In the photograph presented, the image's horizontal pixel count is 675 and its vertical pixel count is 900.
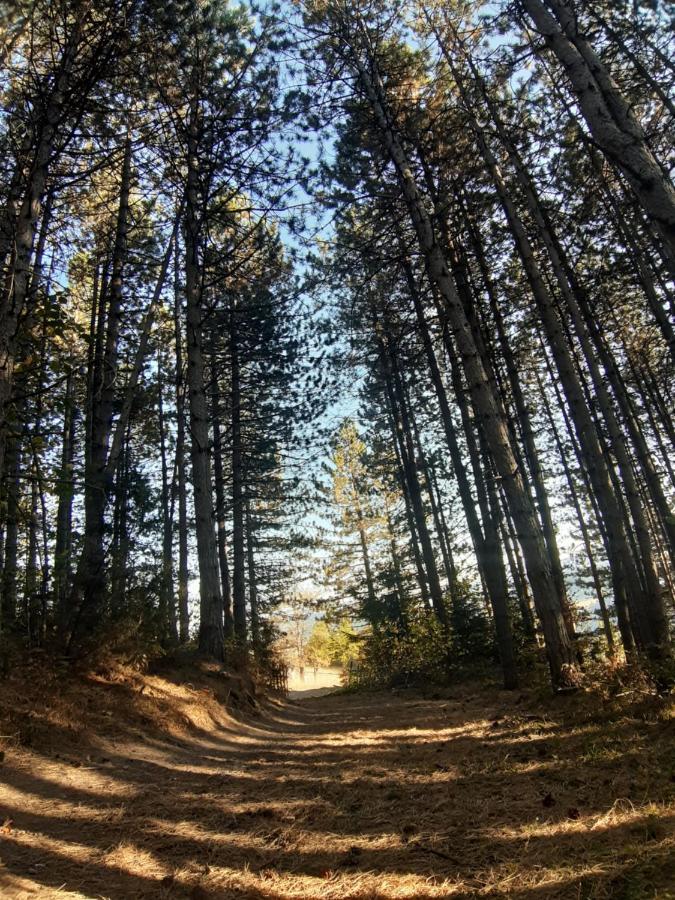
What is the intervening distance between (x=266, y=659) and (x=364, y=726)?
8.90 m

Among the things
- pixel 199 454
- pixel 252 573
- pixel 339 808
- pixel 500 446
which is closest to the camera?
pixel 339 808

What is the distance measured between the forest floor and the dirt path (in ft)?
0.04

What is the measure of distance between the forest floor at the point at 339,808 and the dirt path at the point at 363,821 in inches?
0.5

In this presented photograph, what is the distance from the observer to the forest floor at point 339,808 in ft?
7.06

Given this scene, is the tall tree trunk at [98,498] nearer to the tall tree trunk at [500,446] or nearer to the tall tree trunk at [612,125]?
the tall tree trunk at [500,446]

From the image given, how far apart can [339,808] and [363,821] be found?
12.9 inches

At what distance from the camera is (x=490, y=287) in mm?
10859

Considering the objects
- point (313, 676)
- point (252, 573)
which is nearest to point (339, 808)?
point (252, 573)

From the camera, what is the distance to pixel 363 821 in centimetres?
300

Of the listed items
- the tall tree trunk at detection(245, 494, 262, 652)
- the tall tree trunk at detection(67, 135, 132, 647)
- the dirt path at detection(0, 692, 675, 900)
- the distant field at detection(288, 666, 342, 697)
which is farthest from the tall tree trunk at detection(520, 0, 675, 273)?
the distant field at detection(288, 666, 342, 697)

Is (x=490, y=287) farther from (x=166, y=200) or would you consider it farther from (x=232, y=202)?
(x=166, y=200)

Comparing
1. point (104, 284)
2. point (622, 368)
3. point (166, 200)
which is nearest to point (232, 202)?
point (166, 200)

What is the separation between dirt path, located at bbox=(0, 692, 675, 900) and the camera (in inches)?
83.3

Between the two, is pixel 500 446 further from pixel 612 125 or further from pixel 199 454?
pixel 199 454
